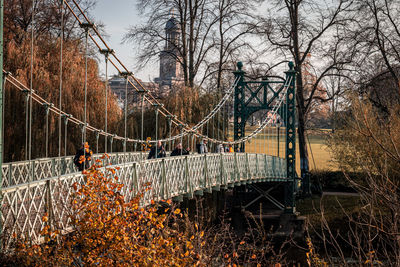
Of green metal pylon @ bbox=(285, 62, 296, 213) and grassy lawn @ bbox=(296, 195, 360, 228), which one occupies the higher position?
green metal pylon @ bbox=(285, 62, 296, 213)

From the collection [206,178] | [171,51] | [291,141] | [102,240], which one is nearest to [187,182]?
[206,178]

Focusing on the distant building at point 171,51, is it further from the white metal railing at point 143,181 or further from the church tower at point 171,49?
the white metal railing at point 143,181

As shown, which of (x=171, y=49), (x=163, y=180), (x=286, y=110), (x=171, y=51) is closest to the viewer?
(x=163, y=180)

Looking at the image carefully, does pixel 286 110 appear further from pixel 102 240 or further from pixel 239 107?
pixel 102 240

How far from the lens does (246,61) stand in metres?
26.4

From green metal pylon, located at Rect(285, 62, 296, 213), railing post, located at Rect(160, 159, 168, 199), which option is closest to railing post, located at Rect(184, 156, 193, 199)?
railing post, located at Rect(160, 159, 168, 199)

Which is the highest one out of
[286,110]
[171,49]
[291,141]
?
[171,49]

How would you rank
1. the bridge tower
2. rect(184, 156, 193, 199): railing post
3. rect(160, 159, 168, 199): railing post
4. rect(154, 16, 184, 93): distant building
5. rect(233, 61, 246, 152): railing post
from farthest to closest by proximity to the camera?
rect(154, 16, 184, 93): distant building → rect(233, 61, 246, 152): railing post → the bridge tower → rect(184, 156, 193, 199): railing post → rect(160, 159, 168, 199): railing post

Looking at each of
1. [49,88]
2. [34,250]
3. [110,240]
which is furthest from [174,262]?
[49,88]

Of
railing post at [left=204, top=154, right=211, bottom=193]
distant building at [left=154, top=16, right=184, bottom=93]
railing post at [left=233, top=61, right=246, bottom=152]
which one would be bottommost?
railing post at [left=204, top=154, right=211, bottom=193]

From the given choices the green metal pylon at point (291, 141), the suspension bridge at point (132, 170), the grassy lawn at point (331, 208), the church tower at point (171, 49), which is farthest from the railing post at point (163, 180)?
the church tower at point (171, 49)

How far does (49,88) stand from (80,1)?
6720 mm

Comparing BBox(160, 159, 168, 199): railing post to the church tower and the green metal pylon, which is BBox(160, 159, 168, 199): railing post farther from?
the church tower

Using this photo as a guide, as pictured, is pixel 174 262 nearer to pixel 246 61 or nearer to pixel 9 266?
pixel 9 266
